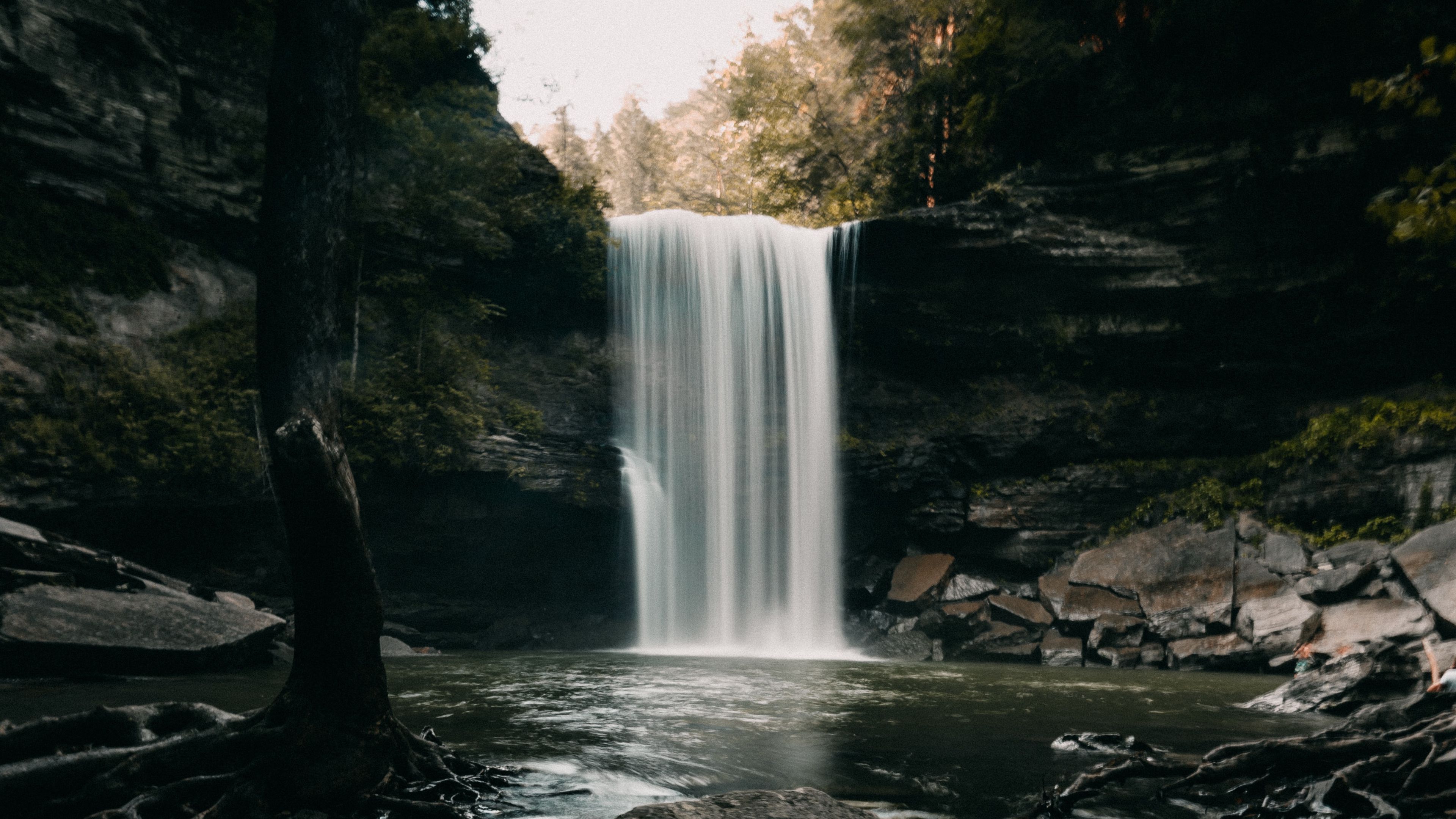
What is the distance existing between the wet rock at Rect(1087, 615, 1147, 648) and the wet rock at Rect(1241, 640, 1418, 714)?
22.8 feet

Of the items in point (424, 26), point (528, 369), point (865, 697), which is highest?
point (424, 26)

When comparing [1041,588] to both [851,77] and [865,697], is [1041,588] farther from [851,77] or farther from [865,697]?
[851,77]

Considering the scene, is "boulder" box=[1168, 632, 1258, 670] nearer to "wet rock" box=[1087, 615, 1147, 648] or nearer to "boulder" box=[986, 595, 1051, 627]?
"wet rock" box=[1087, 615, 1147, 648]

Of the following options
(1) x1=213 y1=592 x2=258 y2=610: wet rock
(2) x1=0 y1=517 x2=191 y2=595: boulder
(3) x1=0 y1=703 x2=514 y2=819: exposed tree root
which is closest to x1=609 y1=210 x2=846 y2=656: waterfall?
(1) x1=213 y1=592 x2=258 y2=610: wet rock

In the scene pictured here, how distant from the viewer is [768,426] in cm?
2220

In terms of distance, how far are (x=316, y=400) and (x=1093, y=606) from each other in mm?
17644

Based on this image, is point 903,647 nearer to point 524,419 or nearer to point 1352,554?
point 1352,554

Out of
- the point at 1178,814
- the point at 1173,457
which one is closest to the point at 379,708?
the point at 1178,814

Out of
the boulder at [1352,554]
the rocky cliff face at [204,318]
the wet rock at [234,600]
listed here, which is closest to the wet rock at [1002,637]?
the boulder at [1352,554]

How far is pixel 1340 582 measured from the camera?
14.9m

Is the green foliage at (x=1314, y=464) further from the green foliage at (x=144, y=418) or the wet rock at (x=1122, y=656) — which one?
the green foliage at (x=144, y=418)

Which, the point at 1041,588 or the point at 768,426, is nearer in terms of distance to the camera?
the point at 1041,588

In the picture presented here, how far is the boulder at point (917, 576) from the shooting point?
65.6 feet

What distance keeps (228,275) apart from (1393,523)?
25520mm
